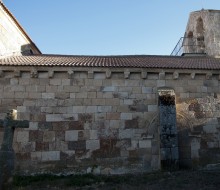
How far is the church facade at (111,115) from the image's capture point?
9.88 m

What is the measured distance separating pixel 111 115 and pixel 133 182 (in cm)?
276

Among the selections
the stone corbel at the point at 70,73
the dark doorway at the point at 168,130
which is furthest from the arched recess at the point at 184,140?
the stone corbel at the point at 70,73

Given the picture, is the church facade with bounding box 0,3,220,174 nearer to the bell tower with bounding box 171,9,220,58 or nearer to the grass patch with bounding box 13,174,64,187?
the grass patch with bounding box 13,174,64,187

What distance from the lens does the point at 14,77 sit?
1051 cm

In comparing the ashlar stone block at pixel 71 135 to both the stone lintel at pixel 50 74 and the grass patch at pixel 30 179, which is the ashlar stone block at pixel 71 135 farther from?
the stone lintel at pixel 50 74

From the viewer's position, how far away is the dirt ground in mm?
7578

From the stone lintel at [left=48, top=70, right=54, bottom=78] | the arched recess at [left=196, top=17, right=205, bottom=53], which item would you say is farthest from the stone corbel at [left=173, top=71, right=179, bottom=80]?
the arched recess at [left=196, top=17, right=205, bottom=53]

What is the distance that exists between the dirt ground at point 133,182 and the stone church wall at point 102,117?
0.77 meters

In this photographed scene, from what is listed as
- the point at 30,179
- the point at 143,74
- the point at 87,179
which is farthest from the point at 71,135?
the point at 143,74

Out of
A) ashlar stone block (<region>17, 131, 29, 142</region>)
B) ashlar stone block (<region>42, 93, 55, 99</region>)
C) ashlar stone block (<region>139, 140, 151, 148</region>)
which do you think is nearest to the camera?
ashlar stone block (<region>17, 131, 29, 142</region>)

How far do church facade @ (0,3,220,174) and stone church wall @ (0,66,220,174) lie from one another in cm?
3

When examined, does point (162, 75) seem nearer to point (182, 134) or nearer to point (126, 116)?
point (126, 116)

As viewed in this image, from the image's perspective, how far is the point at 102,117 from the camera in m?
10.4

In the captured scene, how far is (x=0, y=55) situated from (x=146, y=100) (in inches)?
244
